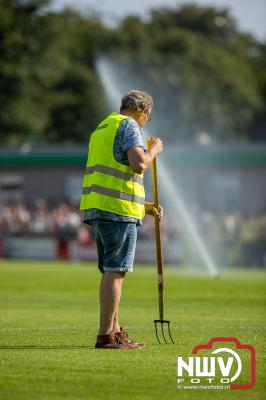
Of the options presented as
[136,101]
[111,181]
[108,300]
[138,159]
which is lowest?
[108,300]

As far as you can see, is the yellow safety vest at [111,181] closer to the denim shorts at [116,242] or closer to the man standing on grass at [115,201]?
the man standing on grass at [115,201]

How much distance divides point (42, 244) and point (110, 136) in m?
28.8

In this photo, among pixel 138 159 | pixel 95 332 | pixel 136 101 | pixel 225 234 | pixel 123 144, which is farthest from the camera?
pixel 225 234

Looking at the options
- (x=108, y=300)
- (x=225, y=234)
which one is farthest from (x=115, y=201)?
(x=225, y=234)

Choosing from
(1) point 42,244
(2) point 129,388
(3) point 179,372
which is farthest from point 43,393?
(1) point 42,244

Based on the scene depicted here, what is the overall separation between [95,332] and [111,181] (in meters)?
2.32

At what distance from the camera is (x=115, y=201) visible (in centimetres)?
1036

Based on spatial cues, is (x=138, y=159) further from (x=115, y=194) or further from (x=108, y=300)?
(x=108, y=300)

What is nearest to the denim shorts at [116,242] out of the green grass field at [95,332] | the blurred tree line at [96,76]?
the green grass field at [95,332]

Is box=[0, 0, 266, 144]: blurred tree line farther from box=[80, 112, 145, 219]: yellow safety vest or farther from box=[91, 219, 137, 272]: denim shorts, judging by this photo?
A: box=[91, 219, 137, 272]: denim shorts

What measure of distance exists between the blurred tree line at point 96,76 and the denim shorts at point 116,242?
6415 cm

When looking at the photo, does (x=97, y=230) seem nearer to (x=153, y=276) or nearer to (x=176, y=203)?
(x=153, y=276)

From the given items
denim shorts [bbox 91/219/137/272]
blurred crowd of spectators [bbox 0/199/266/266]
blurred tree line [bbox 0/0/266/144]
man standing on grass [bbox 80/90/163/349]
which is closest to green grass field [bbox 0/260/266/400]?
man standing on grass [bbox 80/90/163/349]

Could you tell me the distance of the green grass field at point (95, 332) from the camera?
791cm
